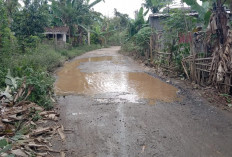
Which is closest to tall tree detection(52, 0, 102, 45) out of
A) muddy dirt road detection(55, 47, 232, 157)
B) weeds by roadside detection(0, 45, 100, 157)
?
muddy dirt road detection(55, 47, 232, 157)

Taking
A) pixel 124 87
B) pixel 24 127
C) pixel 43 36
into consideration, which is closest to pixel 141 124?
pixel 24 127

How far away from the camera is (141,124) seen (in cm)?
491

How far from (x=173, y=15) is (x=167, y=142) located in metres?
6.67

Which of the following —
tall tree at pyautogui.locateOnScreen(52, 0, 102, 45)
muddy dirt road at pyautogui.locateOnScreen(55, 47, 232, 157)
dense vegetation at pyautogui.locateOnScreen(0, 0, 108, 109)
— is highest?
tall tree at pyautogui.locateOnScreen(52, 0, 102, 45)

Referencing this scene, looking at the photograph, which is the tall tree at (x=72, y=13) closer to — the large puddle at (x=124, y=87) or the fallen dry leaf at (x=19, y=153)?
the large puddle at (x=124, y=87)

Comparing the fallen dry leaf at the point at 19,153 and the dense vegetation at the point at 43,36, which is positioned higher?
the dense vegetation at the point at 43,36

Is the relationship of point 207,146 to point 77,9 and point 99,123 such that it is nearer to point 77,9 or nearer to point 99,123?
point 99,123

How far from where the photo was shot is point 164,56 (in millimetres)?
11242

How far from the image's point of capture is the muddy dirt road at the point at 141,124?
3852 mm

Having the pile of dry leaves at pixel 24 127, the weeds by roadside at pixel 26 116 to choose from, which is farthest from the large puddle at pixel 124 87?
the pile of dry leaves at pixel 24 127

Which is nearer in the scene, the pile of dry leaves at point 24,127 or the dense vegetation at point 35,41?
the pile of dry leaves at point 24,127

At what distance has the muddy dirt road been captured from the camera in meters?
3.85

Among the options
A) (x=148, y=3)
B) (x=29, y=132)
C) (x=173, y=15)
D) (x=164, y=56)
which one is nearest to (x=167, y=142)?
(x=29, y=132)

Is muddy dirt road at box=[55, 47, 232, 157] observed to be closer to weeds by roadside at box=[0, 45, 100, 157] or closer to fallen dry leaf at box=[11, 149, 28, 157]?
weeds by roadside at box=[0, 45, 100, 157]
